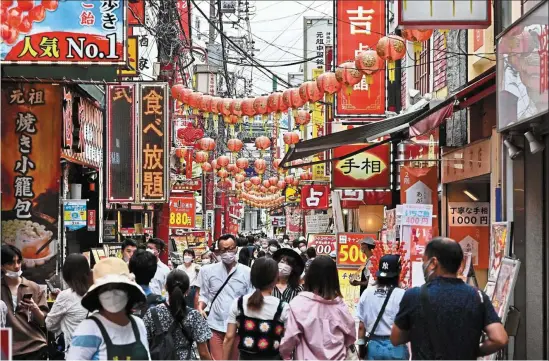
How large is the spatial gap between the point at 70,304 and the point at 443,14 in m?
5.39

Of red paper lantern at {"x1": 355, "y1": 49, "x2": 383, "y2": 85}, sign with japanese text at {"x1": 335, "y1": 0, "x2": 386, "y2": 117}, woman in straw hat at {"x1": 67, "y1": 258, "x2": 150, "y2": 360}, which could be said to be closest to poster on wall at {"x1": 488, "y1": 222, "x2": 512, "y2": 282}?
woman in straw hat at {"x1": 67, "y1": 258, "x2": 150, "y2": 360}

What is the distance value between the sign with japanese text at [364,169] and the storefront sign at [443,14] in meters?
11.4

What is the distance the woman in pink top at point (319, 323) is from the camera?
8273 mm

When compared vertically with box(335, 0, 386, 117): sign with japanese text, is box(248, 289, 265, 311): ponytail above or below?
below

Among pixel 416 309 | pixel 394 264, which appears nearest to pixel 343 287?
pixel 394 264

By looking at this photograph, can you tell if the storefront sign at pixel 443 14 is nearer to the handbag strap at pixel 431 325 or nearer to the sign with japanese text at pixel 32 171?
the handbag strap at pixel 431 325

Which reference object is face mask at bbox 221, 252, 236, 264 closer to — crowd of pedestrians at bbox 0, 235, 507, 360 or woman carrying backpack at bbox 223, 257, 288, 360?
crowd of pedestrians at bbox 0, 235, 507, 360

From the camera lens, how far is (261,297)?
341 inches

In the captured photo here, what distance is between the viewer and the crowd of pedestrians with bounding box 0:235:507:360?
22.0 feet

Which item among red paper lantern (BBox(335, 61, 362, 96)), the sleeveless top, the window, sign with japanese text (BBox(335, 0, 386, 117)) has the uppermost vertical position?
sign with japanese text (BBox(335, 0, 386, 117))

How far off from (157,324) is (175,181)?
1267 inches

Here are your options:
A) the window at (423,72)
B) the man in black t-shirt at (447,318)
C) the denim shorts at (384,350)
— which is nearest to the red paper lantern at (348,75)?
the window at (423,72)

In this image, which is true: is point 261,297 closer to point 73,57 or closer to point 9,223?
point 73,57

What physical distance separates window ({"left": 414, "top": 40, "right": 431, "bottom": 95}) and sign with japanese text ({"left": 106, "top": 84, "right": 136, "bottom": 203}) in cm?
671
